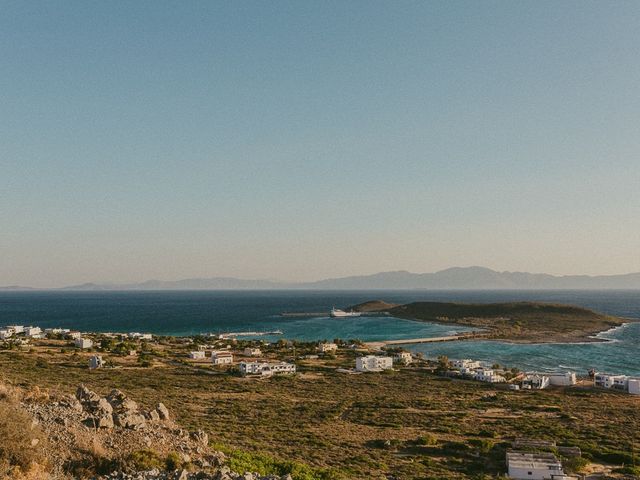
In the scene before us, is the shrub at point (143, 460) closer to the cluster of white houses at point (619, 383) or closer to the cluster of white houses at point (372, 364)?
the cluster of white houses at point (372, 364)

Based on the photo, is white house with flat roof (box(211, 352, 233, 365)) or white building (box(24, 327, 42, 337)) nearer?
white house with flat roof (box(211, 352, 233, 365))

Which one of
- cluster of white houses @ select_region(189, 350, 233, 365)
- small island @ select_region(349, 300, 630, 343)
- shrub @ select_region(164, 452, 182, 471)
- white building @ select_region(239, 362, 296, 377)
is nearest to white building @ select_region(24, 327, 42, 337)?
cluster of white houses @ select_region(189, 350, 233, 365)

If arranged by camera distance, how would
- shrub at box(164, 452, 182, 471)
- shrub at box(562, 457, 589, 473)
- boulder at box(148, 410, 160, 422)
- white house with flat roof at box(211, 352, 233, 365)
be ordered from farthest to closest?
white house with flat roof at box(211, 352, 233, 365)
shrub at box(562, 457, 589, 473)
boulder at box(148, 410, 160, 422)
shrub at box(164, 452, 182, 471)

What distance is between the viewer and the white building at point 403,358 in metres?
74.2

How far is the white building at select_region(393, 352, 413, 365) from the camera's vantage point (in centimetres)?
7418

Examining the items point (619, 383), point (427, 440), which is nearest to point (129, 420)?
point (427, 440)

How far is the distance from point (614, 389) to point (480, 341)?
5032cm

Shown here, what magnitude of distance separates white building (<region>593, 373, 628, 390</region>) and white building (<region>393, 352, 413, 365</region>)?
87.0 feet

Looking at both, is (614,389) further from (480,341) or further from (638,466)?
(480,341)

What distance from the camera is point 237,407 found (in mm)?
37312

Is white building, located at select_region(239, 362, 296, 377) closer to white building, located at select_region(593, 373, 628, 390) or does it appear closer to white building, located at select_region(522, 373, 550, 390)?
white building, located at select_region(522, 373, 550, 390)

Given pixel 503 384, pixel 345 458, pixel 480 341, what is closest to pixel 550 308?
pixel 480 341

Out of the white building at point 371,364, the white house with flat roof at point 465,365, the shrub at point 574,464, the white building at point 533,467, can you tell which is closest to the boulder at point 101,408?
the white building at point 533,467

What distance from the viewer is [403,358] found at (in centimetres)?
7588
